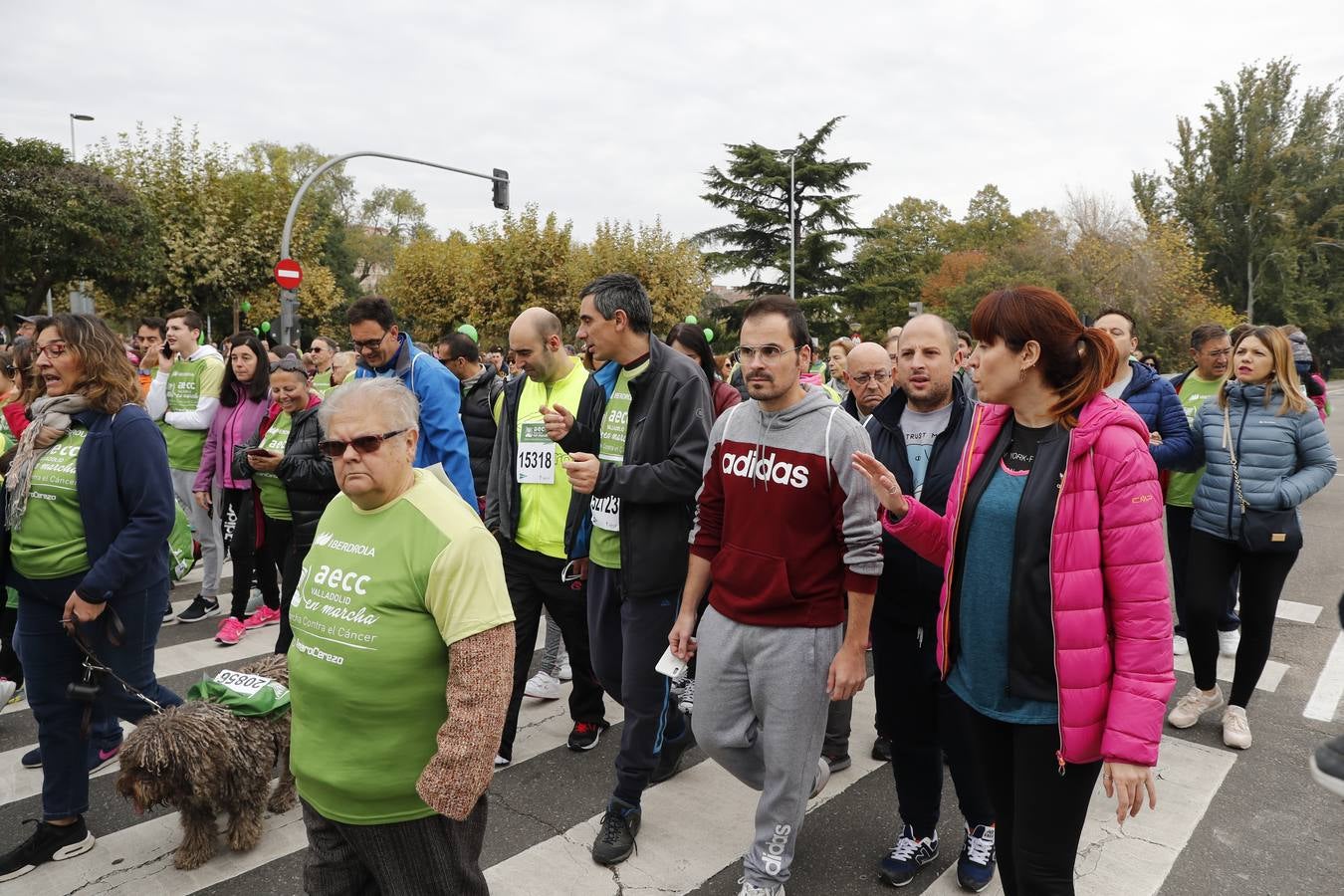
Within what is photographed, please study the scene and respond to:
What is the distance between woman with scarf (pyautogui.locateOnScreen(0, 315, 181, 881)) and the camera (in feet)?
10.9

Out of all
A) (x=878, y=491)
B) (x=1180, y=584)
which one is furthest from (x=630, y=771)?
(x=1180, y=584)

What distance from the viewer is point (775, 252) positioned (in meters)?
41.9

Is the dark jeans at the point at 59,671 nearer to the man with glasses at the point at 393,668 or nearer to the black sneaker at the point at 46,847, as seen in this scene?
the black sneaker at the point at 46,847

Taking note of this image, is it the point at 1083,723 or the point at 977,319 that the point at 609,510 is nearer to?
the point at 977,319

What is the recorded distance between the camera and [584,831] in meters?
3.65

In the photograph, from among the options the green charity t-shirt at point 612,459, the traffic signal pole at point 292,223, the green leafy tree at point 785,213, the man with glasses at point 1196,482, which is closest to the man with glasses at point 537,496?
the green charity t-shirt at point 612,459

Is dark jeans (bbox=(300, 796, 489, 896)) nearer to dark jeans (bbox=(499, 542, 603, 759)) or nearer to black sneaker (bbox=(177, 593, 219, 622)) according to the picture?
dark jeans (bbox=(499, 542, 603, 759))

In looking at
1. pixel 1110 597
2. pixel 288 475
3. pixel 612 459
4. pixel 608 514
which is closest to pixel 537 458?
pixel 612 459

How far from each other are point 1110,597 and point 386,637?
1.81m

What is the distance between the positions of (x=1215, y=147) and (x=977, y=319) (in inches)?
2185

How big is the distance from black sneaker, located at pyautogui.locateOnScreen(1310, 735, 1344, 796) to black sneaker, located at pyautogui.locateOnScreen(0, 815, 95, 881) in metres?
4.18

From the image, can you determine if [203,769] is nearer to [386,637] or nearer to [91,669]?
[91,669]

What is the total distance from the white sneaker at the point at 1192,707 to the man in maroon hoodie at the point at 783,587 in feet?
9.05

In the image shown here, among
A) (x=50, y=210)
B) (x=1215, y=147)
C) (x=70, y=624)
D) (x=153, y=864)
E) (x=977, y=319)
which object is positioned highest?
(x=1215, y=147)
